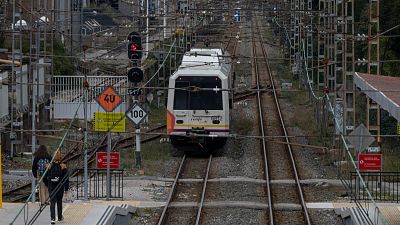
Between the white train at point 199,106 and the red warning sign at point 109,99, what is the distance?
6548 mm

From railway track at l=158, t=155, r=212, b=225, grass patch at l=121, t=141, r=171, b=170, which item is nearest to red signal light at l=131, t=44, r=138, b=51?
railway track at l=158, t=155, r=212, b=225

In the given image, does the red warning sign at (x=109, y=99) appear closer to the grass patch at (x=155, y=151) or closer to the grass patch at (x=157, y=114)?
the grass patch at (x=155, y=151)

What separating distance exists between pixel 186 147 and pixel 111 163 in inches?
327

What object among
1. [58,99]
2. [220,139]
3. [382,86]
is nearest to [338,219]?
[382,86]

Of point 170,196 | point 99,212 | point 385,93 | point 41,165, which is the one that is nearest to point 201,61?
point 170,196

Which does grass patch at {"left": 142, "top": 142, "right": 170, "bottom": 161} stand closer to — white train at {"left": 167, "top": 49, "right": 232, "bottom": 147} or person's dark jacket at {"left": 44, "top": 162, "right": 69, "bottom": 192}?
white train at {"left": 167, "top": 49, "right": 232, "bottom": 147}

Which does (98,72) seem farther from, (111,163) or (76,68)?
(111,163)

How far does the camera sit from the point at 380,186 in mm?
19531

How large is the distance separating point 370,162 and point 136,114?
6141 mm

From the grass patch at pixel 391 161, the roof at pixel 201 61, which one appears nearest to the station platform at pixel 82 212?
the grass patch at pixel 391 161

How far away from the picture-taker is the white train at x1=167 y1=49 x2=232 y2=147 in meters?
26.9

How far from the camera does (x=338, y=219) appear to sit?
58.5 feet

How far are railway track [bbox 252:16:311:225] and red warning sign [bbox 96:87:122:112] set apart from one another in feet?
11.0

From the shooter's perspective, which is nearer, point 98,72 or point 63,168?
point 63,168
